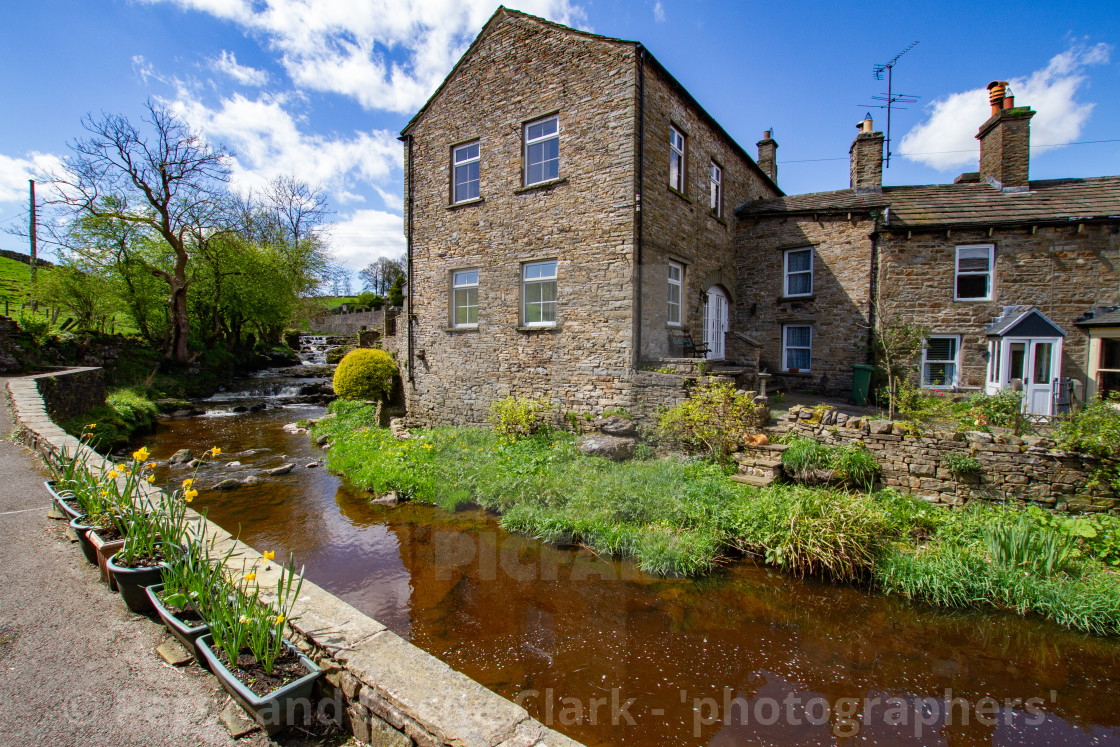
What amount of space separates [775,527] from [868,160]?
14.2 m

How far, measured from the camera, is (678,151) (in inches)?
480

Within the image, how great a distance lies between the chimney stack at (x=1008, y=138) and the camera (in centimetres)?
1345

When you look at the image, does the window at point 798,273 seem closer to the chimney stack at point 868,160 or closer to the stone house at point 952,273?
the stone house at point 952,273

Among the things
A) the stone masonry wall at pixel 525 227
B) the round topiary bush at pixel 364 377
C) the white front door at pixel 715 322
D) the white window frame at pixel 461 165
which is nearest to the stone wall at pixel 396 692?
the stone masonry wall at pixel 525 227

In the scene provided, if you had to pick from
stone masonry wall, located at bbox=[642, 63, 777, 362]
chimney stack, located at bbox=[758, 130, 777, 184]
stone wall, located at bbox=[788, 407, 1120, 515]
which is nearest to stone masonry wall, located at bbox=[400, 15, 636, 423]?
stone masonry wall, located at bbox=[642, 63, 777, 362]

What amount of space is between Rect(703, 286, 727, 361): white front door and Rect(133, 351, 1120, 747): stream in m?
8.59

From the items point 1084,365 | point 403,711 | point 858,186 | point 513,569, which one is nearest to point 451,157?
point 513,569

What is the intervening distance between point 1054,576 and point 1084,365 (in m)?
10.5

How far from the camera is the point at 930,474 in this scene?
23.5 ft

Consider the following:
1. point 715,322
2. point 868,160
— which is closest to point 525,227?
point 715,322

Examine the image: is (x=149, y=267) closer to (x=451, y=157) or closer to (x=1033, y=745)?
(x=451, y=157)

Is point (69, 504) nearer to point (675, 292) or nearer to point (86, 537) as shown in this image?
point (86, 537)

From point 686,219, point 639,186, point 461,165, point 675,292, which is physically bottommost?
point 675,292

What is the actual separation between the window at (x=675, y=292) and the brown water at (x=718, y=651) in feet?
23.4
